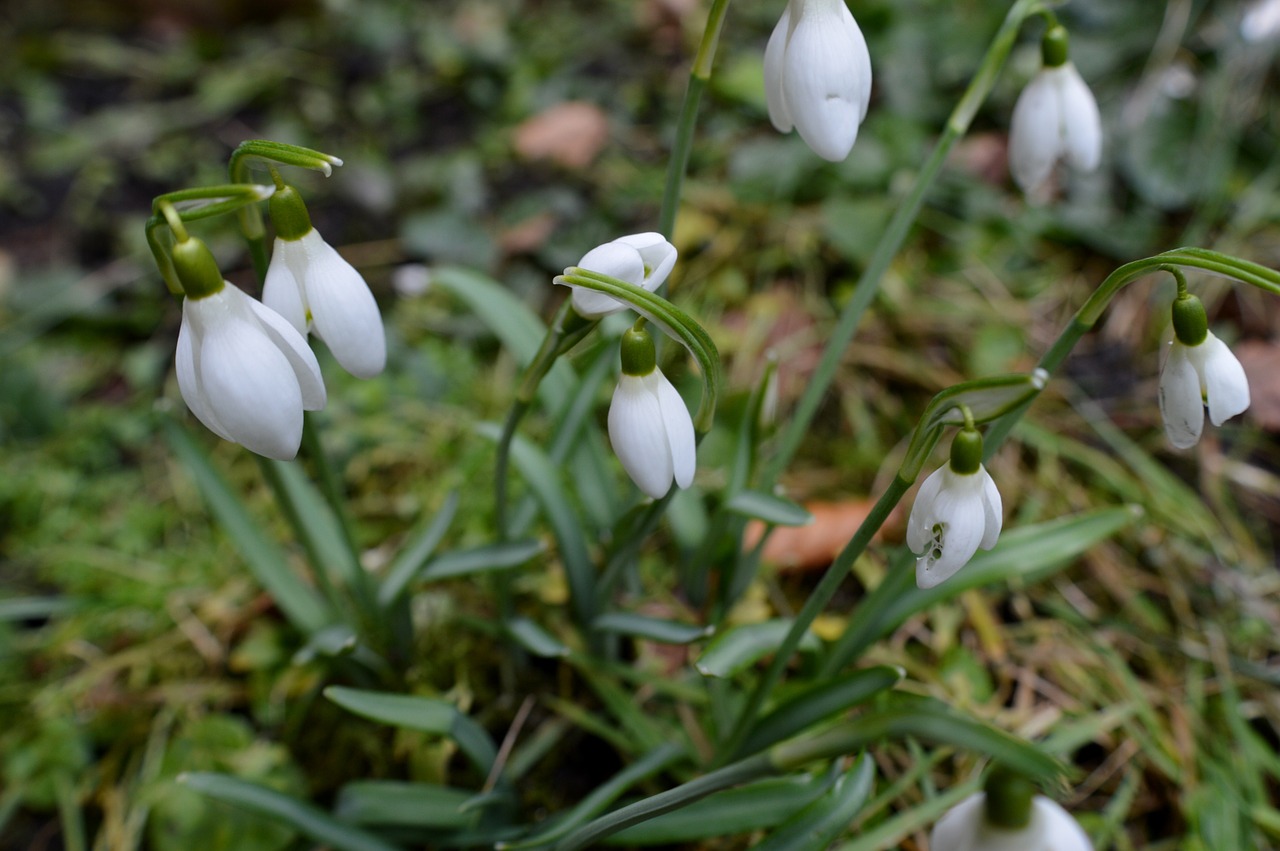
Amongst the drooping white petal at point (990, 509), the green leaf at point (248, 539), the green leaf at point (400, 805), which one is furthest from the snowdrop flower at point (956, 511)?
the green leaf at point (248, 539)

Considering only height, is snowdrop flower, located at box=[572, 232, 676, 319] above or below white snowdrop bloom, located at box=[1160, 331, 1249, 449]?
below

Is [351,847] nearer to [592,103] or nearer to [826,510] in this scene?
[826,510]

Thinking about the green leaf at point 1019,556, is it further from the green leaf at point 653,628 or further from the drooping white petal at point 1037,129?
the drooping white petal at point 1037,129

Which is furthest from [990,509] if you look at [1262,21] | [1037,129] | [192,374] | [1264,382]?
[1262,21]

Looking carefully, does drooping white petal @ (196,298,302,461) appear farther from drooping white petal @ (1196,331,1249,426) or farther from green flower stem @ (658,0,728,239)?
drooping white petal @ (1196,331,1249,426)

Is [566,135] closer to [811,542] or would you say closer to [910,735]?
[811,542]

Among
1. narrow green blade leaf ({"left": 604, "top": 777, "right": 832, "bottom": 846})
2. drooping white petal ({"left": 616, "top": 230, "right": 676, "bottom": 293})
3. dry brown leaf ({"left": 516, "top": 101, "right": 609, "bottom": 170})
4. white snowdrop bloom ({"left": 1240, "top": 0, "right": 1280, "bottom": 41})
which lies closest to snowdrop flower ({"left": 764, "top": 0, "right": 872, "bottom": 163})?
drooping white petal ({"left": 616, "top": 230, "right": 676, "bottom": 293})

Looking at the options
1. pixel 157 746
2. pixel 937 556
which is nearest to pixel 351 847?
pixel 157 746
